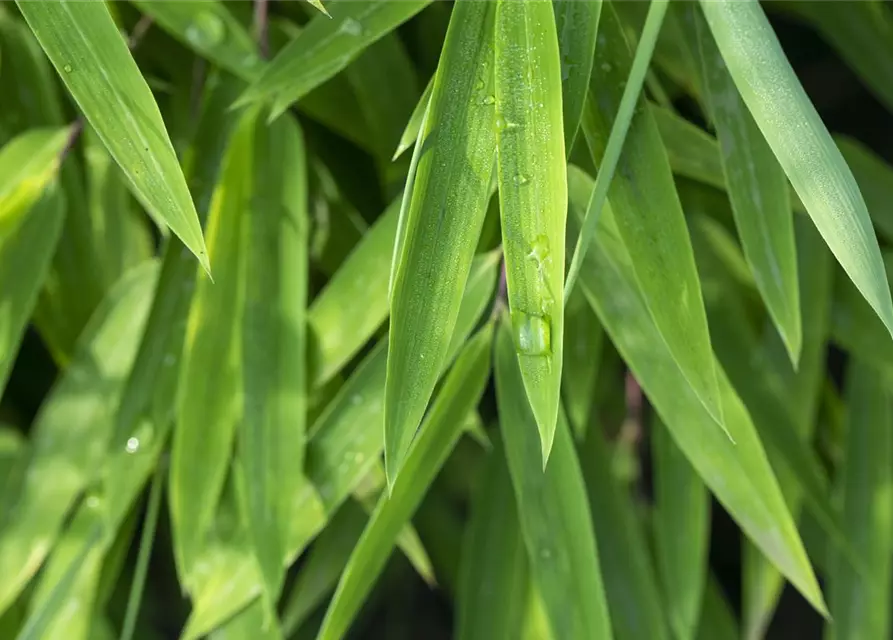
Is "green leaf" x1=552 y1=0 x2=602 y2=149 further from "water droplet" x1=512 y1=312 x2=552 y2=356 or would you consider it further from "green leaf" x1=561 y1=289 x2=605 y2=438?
"green leaf" x1=561 y1=289 x2=605 y2=438

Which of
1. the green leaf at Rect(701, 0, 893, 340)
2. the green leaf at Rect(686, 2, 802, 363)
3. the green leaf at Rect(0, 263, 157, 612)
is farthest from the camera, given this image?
the green leaf at Rect(0, 263, 157, 612)

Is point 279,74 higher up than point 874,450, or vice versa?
point 279,74

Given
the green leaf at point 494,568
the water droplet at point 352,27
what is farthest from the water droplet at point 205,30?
the green leaf at point 494,568

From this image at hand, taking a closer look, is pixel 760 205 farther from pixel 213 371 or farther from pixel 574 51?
pixel 213 371

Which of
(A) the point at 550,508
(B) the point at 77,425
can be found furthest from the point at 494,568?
(B) the point at 77,425

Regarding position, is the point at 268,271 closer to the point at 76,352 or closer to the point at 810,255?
the point at 76,352

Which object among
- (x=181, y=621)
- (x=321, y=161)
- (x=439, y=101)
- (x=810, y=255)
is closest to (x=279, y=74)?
(x=439, y=101)

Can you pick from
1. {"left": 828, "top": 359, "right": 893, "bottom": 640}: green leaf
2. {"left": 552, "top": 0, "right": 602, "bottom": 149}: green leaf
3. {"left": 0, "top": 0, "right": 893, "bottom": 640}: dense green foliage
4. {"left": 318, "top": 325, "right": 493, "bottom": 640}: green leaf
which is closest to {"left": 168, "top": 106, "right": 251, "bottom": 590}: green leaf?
{"left": 0, "top": 0, "right": 893, "bottom": 640}: dense green foliage
